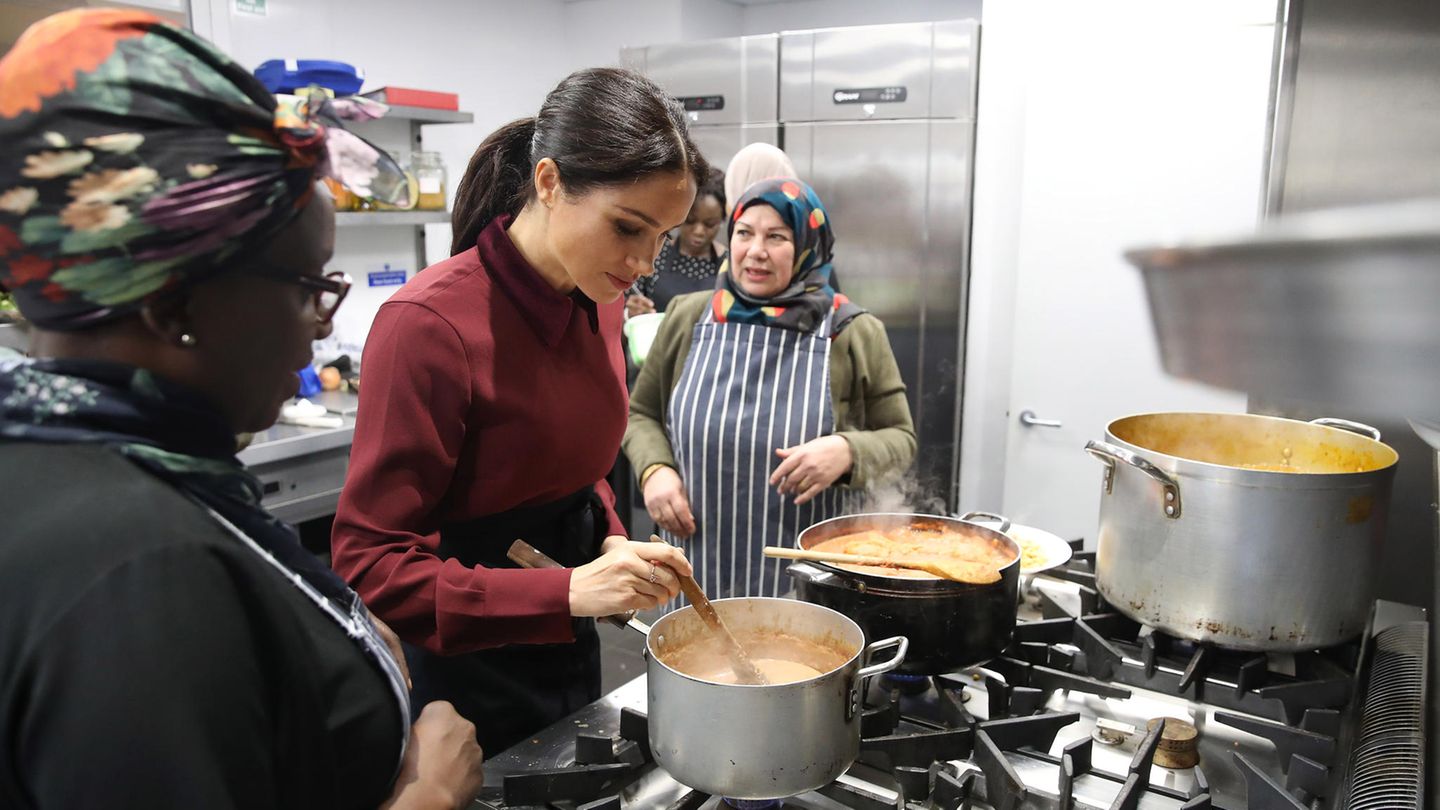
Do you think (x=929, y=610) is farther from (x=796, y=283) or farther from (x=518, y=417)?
(x=796, y=283)

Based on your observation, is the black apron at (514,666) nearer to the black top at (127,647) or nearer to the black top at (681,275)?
the black top at (127,647)

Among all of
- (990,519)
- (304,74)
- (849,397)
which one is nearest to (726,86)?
(304,74)

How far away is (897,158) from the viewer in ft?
11.5

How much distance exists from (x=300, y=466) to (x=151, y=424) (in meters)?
2.46

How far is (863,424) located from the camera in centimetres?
216

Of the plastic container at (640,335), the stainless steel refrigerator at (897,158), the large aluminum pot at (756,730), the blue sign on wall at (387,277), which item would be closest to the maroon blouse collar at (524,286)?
the large aluminum pot at (756,730)

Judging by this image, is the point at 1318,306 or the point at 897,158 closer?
the point at 1318,306

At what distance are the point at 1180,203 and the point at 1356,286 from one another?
279 cm

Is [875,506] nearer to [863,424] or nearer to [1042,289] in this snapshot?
[863,424]

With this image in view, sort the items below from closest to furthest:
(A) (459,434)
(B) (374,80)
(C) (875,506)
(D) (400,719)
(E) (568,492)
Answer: (D) (400,719) < (A) (459,434) < (E) (568,492) < (C) (875,506) < (B) (374,80)

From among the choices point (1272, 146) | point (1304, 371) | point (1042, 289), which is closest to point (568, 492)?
point (1304, 371)

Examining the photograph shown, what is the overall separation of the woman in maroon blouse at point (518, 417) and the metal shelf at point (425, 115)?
244 cm

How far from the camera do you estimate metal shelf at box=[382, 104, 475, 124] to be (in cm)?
359

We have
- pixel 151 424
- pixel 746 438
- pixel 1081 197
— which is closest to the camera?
pixel 151 424
